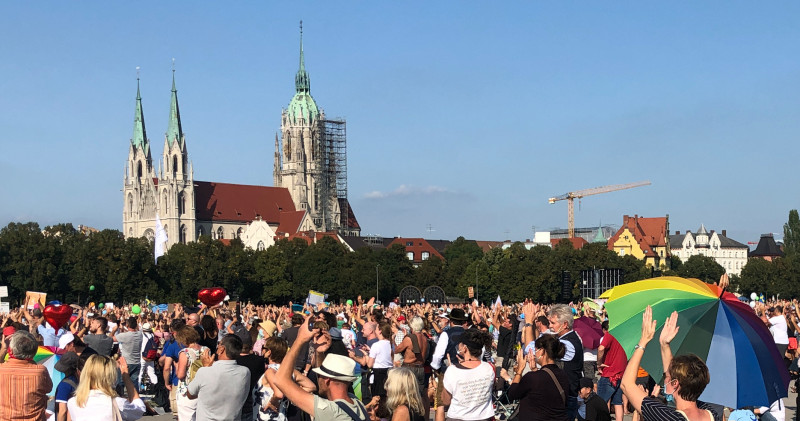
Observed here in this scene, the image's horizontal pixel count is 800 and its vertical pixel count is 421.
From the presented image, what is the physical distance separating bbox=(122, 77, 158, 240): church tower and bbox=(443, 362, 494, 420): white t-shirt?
421ft

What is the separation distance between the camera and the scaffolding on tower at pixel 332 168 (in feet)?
477

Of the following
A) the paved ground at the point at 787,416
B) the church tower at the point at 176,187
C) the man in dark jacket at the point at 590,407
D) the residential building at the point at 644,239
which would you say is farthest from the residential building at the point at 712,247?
the man in dark jacket at the point at 590,407

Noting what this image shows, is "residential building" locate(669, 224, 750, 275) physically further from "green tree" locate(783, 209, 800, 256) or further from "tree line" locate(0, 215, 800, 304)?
"tree line" locate(0, 215, 800, 304)

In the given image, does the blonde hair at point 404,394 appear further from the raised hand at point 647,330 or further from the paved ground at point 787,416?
the paved ground at point 787,416

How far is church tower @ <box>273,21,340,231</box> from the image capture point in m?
145

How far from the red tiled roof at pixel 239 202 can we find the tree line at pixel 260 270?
131ft

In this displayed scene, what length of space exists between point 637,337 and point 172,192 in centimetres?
12942

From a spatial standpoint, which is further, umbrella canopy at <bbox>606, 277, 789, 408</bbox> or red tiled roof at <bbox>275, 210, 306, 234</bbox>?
red tiled roof at <bbox>275, 210, 306, 234</bbox>

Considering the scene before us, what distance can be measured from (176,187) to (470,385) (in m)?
129

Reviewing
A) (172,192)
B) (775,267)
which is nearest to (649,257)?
(775,267)

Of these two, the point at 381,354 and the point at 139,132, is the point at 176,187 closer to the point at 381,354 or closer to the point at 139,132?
the point at 139,132

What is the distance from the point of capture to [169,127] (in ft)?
457

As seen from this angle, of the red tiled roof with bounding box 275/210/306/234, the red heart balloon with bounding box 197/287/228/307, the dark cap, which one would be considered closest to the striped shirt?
the dark cap

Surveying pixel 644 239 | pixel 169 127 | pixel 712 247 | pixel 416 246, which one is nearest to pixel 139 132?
pixel 169 127
